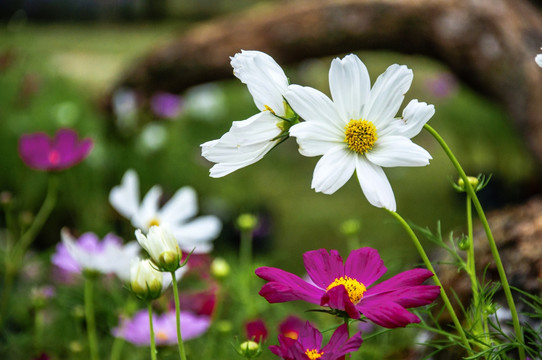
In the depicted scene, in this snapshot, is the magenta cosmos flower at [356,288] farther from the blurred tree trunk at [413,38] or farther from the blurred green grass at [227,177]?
the blurred tree trunk at [413,38]

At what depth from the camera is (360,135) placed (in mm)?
308

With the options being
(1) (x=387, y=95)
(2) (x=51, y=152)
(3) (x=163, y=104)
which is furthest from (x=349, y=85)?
(3) (x=163, y=104)

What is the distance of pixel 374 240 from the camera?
5.19 ft

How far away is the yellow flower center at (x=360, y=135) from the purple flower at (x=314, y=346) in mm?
90

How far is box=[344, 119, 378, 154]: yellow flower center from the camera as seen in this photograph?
31 centimetres

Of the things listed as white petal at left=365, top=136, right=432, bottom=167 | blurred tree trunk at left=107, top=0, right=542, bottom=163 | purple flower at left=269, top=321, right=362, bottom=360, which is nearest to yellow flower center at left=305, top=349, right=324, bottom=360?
purple flower at left=269, top=321, right=362, bottom=360

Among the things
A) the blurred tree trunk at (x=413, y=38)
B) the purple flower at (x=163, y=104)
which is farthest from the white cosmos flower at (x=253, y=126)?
the purple flower at (x=163, y=104)

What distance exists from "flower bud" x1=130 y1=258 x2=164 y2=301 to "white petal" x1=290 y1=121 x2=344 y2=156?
0.39 ft

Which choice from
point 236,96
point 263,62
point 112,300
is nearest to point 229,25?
point 112,300

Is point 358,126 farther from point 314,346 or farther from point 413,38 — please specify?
point 413,38

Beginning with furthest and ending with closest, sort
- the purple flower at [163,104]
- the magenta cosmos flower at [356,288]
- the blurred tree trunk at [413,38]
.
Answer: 1. the purple flower at [163,104]
2. the blurred tree trunk at [413,38]
3. the magenta cosmos flower at [356,288]

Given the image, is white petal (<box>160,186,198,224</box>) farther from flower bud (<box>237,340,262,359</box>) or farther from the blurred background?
the blurred background

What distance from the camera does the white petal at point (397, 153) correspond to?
0.28 metres

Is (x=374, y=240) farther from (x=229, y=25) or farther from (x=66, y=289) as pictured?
(x=66, y=289)
